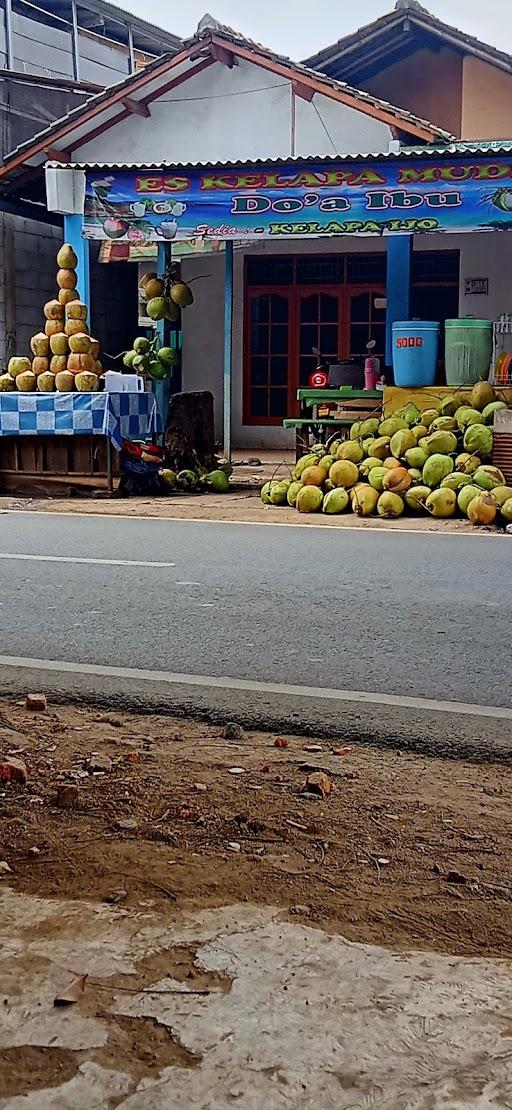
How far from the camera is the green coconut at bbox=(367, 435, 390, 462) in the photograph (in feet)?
38.8

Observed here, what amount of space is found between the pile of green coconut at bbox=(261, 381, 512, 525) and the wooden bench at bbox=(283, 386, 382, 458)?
0.99 meters

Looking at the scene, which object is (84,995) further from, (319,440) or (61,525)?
(319,440)

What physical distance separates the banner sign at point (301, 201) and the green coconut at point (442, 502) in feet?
12.1

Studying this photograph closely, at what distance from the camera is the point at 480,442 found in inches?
450

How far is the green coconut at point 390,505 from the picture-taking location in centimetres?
1080

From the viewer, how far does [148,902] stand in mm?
2789

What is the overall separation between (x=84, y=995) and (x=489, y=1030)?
2.62 ft

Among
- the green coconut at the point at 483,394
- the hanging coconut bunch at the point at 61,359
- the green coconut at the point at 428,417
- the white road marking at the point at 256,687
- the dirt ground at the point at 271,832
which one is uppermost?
the hanging coconut bunch at the point at 61,359

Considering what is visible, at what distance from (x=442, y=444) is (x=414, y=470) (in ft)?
1.28

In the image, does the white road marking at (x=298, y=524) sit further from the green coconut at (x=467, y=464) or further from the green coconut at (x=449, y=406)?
the green coconut at (x=449, y=406)

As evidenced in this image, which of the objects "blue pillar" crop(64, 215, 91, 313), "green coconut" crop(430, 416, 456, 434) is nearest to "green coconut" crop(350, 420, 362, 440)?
"green coconut" crop(430, 416, 456, 434)

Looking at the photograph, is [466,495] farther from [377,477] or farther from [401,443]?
[401,443]

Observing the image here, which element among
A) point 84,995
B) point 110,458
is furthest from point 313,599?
point 110,458

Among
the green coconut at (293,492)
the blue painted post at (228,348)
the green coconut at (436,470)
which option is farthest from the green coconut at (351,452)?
the blue painted post at (228,348)
